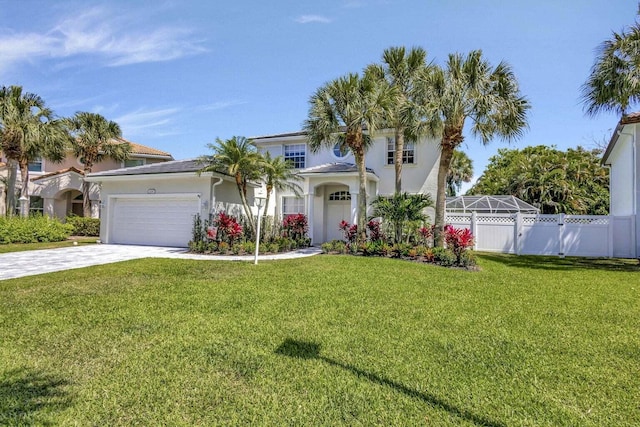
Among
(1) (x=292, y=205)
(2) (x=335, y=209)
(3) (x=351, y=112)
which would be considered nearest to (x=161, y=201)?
(1) (x=292, y=205)

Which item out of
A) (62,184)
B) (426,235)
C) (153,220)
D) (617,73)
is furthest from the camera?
(62,184)

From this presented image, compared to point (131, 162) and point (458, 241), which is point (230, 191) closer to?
point (458, 241)

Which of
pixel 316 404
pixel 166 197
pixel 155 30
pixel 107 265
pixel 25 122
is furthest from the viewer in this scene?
pixel 25 122

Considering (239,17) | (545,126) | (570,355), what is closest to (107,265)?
(239,17)

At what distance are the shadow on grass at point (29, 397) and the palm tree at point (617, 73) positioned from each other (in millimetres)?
17881

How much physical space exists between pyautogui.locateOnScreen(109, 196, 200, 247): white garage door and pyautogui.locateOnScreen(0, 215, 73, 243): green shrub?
3831 millimetres

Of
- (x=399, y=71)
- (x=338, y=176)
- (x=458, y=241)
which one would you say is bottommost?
(x=458, y=241)

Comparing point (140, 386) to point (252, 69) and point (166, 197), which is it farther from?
point (166, 197)

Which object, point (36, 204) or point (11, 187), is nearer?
point (11, 187)

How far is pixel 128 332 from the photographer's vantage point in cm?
482

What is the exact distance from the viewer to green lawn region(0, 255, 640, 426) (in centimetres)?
304

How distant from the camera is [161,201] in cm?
1762

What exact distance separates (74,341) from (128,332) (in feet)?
2.08

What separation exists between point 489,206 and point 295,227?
13.7 m
